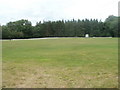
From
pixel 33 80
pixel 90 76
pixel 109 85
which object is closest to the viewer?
pixel 109 85

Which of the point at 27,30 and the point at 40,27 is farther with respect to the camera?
the point at 40,27

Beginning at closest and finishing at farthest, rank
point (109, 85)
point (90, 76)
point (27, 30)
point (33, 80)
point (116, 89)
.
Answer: point (116, 89)
point (109, 85)
point (33, 80)
point (90, 76)
point (27, 30)

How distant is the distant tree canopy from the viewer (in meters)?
78.2

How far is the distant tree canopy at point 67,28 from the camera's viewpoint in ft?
257

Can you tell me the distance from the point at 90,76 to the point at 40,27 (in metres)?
77.2

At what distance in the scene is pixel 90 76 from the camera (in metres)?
6.79

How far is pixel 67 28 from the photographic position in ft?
292

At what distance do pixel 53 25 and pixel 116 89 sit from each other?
81012 mm

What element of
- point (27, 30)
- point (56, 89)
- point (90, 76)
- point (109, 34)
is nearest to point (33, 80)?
point (56, 89)

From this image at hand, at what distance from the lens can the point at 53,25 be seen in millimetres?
85625

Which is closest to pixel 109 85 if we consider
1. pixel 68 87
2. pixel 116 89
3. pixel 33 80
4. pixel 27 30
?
pixel 116 89

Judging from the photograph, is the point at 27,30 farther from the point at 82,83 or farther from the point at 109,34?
the point at 82,83

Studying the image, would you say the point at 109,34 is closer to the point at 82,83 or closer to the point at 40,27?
the point at 40,27

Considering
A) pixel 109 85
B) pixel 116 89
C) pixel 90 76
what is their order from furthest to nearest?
pixel 90 76 < pixel 109 85 < pixel 116 89
